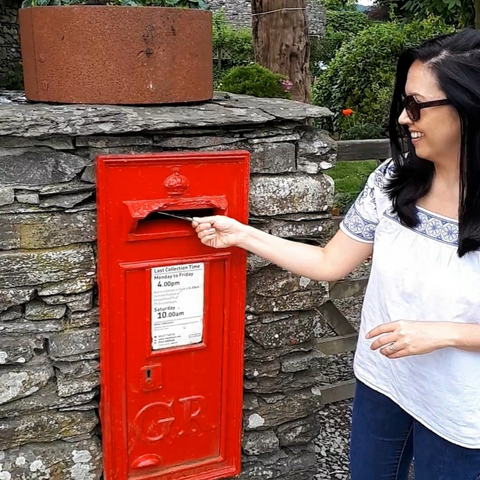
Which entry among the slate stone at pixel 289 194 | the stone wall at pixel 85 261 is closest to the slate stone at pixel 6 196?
the stone wall at pixel 85 261

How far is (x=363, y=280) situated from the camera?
3568 mm

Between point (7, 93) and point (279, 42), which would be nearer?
point (7, 93)

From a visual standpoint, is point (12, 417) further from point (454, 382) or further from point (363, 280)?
point (363, 280)

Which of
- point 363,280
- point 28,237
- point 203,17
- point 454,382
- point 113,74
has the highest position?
point 203,17

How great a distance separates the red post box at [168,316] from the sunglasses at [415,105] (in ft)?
1.89

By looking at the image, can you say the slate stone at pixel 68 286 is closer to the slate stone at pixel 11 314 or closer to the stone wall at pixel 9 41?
the slate stone at pixel 11 314

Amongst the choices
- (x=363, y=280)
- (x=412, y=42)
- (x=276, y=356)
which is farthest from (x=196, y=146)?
(x=412, y=42)

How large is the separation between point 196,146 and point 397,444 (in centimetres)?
108

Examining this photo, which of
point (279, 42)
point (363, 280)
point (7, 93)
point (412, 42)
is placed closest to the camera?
point (7, 93)

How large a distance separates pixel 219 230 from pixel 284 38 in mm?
2821

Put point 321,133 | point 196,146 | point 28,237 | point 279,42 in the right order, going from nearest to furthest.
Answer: point 28,237
point 196,146
point 321,133
point 279,42

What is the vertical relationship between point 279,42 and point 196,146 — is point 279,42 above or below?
above

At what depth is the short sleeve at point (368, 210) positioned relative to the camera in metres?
1.88

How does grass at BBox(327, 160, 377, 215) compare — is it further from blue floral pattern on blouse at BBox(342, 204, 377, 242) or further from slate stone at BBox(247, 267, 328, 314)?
blue floral pattern on blouse at BBox(342, 204, 377, 242)
